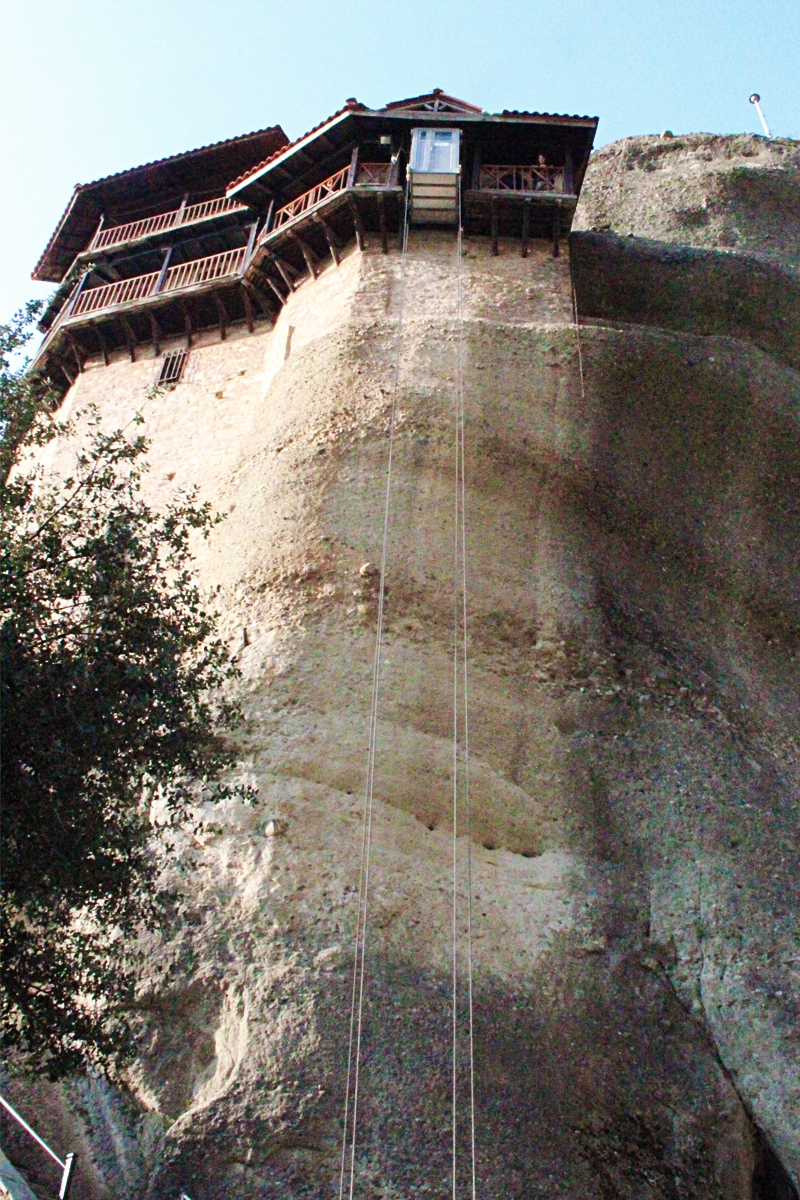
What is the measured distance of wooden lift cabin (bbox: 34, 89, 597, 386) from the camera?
59.4ft

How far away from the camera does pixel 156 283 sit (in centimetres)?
2120

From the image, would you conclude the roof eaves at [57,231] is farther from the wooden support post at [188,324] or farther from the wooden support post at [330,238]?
the wooden support post at [330,238]

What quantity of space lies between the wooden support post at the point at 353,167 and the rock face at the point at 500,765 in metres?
1.61

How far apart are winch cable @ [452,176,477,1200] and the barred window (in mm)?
6108

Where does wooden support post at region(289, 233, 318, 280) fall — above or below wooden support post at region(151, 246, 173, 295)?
below

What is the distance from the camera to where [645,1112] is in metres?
8.70

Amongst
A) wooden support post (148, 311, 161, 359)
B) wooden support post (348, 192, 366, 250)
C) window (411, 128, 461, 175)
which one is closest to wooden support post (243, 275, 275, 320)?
wooden support post (148, 311, 161, 359)

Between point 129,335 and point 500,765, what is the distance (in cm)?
1377

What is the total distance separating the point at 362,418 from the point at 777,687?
267 inches

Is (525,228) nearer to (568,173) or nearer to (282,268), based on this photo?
→ (568,173)

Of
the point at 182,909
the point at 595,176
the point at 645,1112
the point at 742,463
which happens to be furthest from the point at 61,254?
the point at 645,1112

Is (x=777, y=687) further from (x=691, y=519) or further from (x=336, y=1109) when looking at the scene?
(x=336, y=1109)

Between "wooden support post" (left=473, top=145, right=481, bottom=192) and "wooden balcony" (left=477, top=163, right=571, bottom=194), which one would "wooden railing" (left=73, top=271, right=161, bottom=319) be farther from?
"wooden balcony" (left=477, top=163, right=571, bottom=194)

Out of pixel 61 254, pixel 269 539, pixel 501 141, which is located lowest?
pixel 269 539
